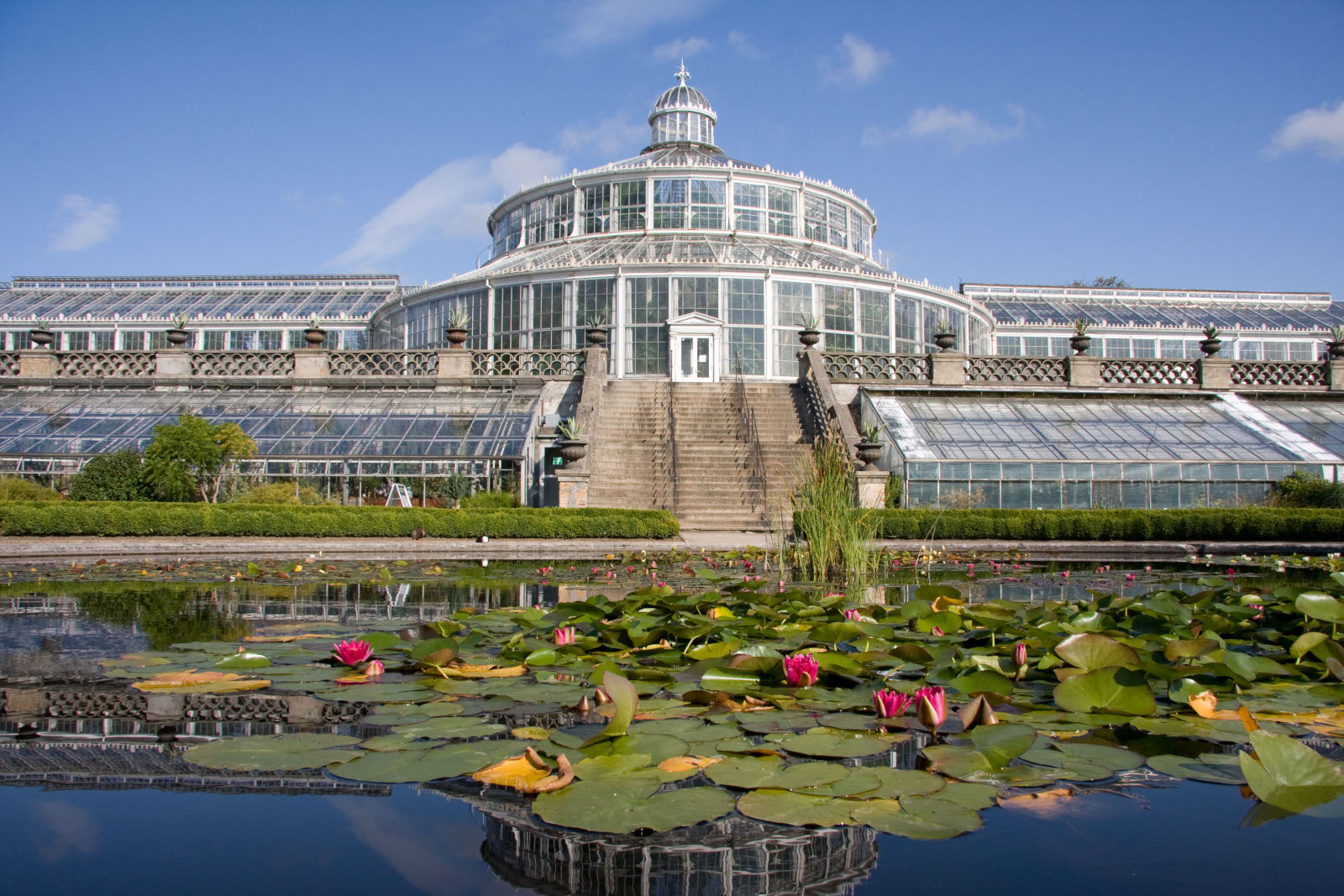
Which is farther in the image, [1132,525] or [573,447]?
[573,447]

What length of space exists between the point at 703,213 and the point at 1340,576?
29494 millimetres

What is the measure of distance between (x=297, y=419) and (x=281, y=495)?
13.1 ft

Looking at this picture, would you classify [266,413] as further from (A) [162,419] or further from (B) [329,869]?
(B) [329,869]

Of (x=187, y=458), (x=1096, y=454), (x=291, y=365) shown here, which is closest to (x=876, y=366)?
(x=1096, y=454)

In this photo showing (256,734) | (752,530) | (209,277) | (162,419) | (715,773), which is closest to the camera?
→ (715,773)

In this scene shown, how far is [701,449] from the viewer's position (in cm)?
2205

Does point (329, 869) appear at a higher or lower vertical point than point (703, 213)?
lower

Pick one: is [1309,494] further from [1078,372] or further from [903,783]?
[903,783]

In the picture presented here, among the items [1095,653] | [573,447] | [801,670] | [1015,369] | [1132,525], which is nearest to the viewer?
[1095,653]

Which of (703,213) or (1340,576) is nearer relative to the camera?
(1340,576)

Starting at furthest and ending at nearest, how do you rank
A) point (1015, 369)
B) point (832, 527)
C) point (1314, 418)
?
1. point (1015, 369)
2. point (1314, 418)
3. point (832, 527)

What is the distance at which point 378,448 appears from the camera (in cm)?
2141

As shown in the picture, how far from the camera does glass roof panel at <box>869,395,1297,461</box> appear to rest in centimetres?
2073

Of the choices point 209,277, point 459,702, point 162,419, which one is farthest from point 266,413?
point 209,277
